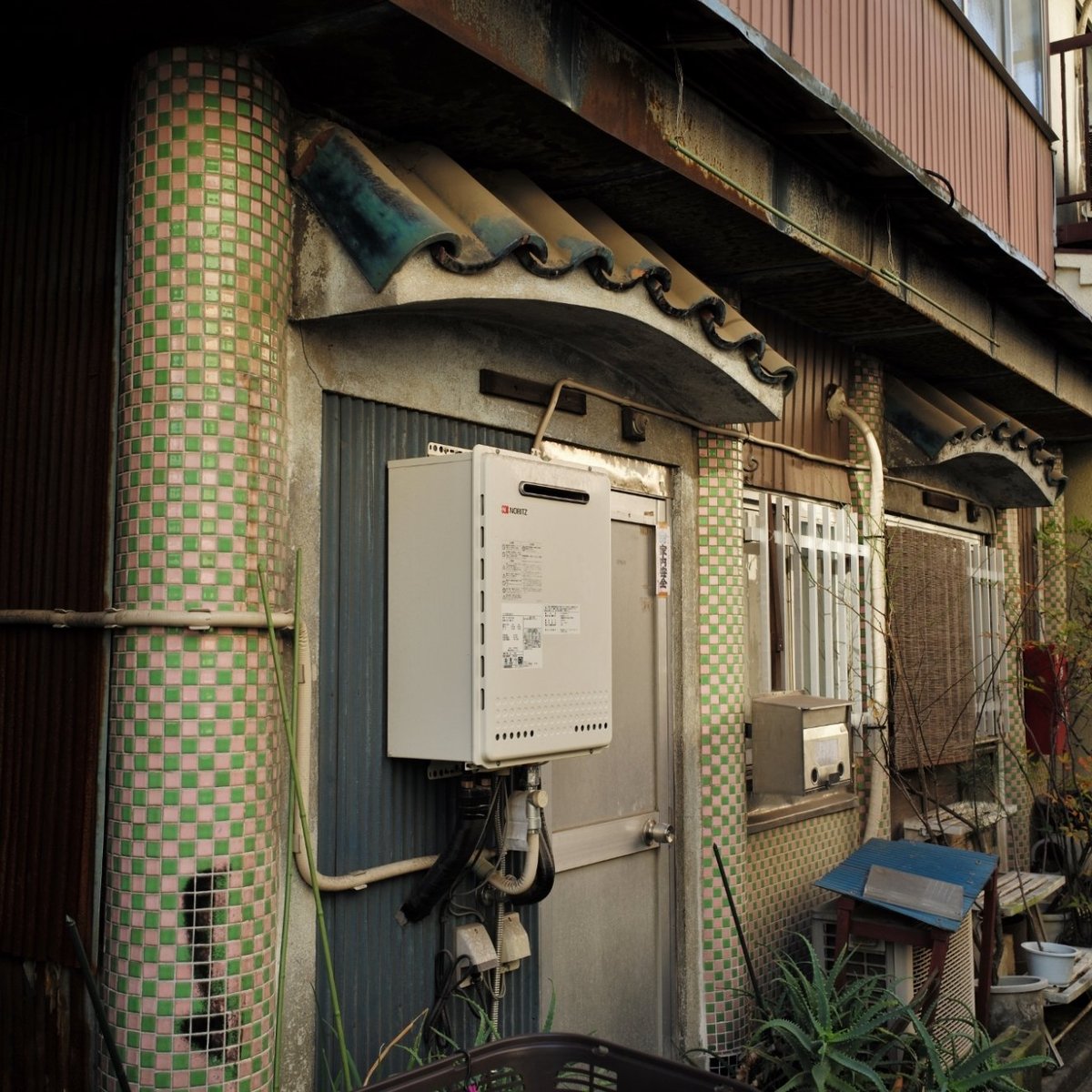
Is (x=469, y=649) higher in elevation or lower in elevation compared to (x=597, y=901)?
higher

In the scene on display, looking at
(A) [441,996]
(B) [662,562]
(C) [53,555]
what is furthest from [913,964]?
(C) [53,555]

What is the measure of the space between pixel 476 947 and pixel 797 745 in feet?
7.51

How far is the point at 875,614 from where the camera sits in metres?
7.80

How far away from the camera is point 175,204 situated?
3660 mm

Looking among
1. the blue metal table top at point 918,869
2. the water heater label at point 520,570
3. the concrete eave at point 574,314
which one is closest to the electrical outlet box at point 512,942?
the water heater label at point 520,570

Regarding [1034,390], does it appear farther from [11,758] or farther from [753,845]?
[11,758]

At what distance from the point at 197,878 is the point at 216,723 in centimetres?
45

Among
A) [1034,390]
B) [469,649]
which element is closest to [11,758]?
[469,649]

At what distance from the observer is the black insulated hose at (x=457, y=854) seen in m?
4.41

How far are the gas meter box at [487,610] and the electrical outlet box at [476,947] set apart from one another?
0.81 metres

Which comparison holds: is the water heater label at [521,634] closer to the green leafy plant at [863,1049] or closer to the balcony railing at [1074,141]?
the green leafy plant at [863,1049]

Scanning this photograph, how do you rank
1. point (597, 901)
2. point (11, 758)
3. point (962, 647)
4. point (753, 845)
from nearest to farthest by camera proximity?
point (11, 758)
point (597, 901)
point (753, 845)
point (962, 647)

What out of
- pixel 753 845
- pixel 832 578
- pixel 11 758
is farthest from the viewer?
pixel 832 578

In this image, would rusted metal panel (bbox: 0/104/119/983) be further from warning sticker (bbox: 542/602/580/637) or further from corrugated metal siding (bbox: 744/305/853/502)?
corrugated metal siding (bbox: 744/305/853/502)
